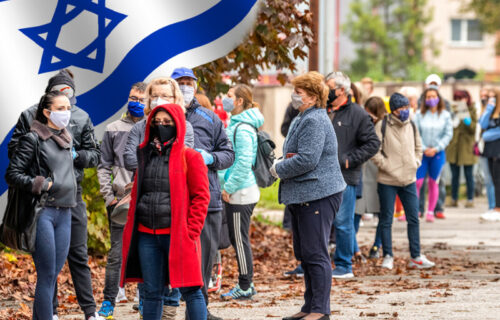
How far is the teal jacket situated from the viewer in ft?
29.0

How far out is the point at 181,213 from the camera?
21.3 feet

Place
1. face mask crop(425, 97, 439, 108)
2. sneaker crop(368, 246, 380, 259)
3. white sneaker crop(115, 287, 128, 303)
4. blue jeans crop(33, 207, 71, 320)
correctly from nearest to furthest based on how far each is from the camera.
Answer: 1. blue jeans crop(33, 207, 71, 320)
2. white sneaker crop(115, 287, 128, 303)
3. sneaker crop(368, 246, 380, 259)
4. face mask crop(425, 97, 439, 108)

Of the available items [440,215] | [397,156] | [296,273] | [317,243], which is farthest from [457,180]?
[317,243]

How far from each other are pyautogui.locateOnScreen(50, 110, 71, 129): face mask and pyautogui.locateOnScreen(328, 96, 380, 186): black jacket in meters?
3.90

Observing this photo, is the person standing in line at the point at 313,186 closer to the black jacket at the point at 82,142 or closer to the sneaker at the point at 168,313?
the sneaker at the point at 168,313

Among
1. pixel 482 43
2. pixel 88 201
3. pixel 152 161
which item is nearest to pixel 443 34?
pixel 482 43

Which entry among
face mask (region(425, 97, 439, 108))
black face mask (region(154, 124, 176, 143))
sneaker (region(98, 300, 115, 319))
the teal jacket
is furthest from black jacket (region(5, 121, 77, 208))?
face mask (region(425, 97, 439, 108))

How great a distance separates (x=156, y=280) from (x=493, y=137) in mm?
10430

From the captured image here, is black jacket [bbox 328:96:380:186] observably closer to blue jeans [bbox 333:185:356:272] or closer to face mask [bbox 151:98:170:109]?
A: blue jeans [bbox 333:185:356:272]

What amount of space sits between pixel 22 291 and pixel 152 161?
11.4 ft

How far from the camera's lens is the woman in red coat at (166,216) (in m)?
6.48

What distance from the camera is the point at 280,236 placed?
47.1 feet

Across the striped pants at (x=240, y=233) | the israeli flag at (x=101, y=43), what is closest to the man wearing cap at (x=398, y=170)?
the israeli flag at (x=101, y=43)

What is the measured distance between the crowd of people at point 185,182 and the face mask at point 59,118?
0.01 meters
